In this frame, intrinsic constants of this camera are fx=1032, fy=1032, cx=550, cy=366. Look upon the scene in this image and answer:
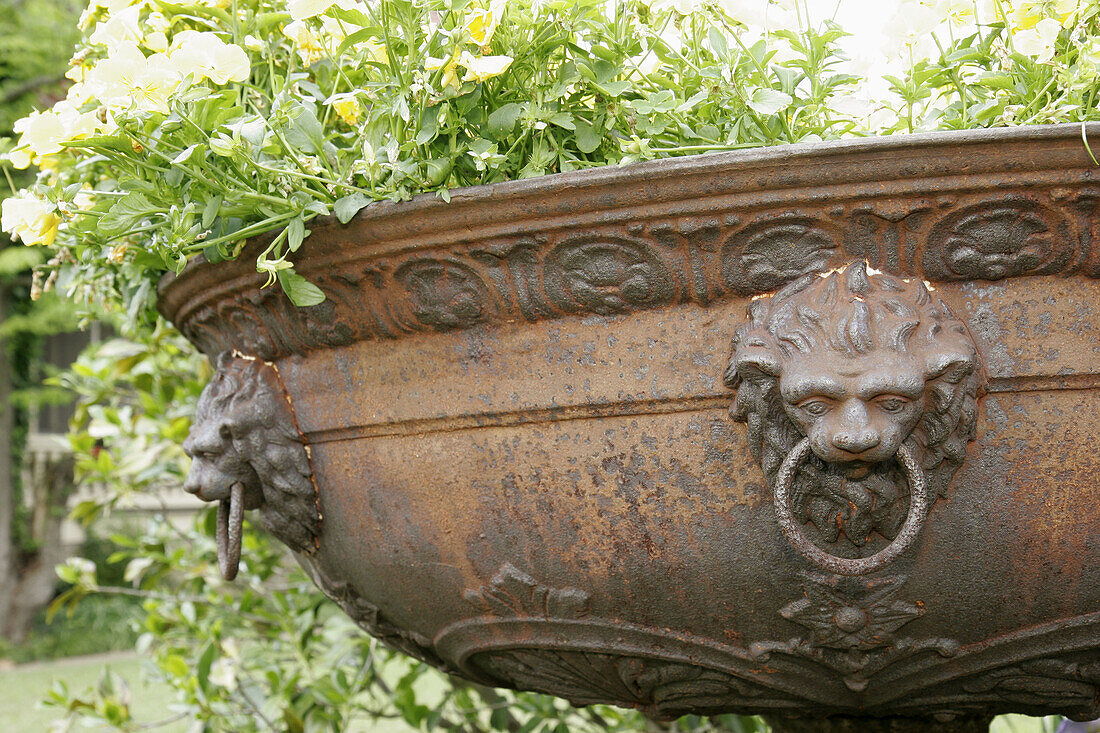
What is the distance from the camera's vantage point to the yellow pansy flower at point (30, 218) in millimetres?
1025

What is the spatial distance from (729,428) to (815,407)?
0.09 meters

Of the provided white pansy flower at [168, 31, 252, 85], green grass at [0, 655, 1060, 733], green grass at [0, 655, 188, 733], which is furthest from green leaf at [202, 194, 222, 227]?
green grass at [0, 655, 188, 733]

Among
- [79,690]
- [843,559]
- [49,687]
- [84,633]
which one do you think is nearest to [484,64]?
[843,559]

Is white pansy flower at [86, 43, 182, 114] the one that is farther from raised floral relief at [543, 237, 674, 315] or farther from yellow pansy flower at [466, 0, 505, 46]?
raised floral relief at [543, 237, 674, 315]

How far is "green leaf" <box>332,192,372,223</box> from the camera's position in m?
0.90

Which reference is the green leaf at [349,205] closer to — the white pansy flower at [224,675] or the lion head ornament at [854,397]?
the lion head ornament at [854,397]

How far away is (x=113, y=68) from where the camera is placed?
2.92ft

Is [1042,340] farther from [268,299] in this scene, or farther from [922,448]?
[268,299]

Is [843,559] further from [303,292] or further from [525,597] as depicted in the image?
[303,292]

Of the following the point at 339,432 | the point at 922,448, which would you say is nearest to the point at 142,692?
the point at 339,432

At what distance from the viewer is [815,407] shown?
81 centimetres

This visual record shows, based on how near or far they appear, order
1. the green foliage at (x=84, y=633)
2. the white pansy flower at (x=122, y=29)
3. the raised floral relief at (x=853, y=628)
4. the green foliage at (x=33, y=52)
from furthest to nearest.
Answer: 1. the green foliage at (x=84, y=633)
2. the green foliage at (x=33, y=52)
3. the white pansy flower at (x=122, y=29)
4. the raised floral relief at (x=853, y=628)

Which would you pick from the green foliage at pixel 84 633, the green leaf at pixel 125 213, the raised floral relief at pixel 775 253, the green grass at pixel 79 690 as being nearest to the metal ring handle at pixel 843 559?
the raised floral relief at pixel 775 253

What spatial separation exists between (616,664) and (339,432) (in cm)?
36
